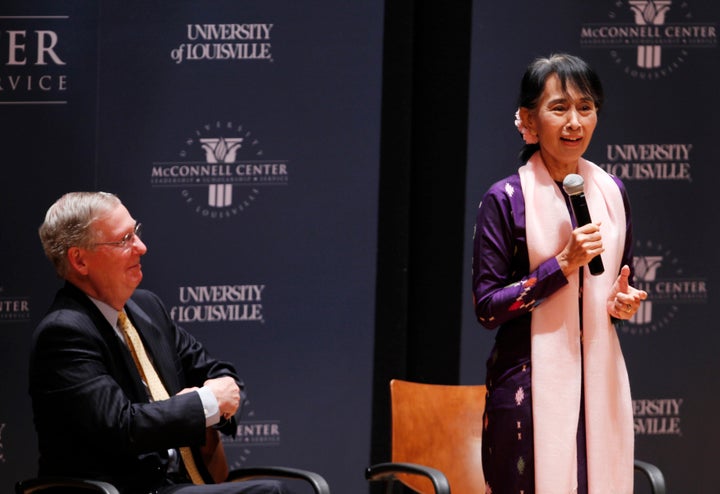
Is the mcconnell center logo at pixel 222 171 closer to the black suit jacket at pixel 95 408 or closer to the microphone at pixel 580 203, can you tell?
the black suit jacket at pixel 95 408

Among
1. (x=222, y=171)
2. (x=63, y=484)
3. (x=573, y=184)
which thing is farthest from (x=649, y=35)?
(x=63, y=484)

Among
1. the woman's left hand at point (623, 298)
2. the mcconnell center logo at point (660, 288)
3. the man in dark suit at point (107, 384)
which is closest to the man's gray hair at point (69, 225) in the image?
the man in dark suit at point (107, 384)

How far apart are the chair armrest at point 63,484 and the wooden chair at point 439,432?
1063 mm

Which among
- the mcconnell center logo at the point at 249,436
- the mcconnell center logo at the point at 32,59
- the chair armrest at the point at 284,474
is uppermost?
the mcconnell center logo at the point at 32,59

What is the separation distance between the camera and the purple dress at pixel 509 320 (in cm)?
293

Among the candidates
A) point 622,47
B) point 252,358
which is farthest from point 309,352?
point 622,47

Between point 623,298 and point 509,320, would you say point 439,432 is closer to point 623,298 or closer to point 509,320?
point 509,320

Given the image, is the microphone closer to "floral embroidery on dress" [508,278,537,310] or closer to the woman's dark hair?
"floral embroidery on dress" [508,278,537,310]

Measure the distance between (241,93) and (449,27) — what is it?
3.05ft

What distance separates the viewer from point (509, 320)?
304 centimetres

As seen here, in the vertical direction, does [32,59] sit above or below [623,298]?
above

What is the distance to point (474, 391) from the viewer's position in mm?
3877

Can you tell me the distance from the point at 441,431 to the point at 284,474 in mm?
714

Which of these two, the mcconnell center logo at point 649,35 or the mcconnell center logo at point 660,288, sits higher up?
the mcconnell center logo at point 649,35
